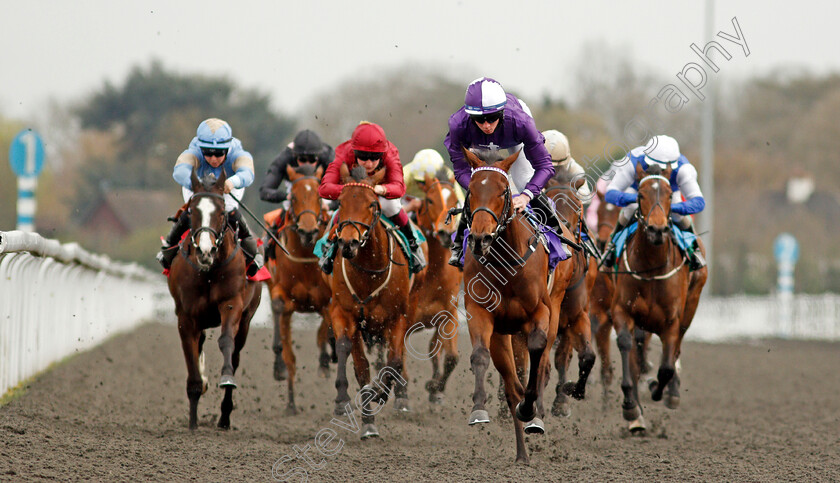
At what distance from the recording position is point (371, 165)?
808cm

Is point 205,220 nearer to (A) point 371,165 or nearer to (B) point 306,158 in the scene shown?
(A) point 371,165

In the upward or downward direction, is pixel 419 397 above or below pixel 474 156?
below

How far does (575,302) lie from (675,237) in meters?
1.27

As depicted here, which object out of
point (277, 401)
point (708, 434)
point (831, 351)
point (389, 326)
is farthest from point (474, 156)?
point (831, 351)

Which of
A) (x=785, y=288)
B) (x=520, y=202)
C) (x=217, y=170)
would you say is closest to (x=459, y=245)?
(x=520, y=202)

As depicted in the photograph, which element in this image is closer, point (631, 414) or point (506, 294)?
point (506, 294)

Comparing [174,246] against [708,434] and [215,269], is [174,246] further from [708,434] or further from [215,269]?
[708,434]

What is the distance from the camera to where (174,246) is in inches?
320

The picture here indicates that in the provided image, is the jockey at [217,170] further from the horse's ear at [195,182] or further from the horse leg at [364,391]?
the horse leg at [364,391]

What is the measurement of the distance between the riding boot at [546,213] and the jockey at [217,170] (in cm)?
224

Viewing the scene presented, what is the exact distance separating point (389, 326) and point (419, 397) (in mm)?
2771

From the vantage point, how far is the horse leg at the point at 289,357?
9500 millimetres

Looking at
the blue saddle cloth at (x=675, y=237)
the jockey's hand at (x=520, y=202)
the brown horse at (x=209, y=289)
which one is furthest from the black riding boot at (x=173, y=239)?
the blue saddle cloth at (x=675, y=237)

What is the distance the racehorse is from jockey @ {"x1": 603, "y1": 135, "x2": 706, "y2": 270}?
533 millimetres
